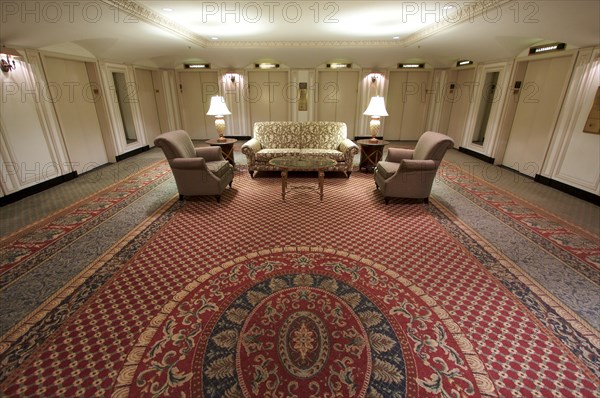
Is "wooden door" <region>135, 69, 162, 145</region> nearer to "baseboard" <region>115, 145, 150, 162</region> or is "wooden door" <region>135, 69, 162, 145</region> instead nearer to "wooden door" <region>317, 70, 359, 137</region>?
"baseboard" <region>115, 145, 150, 162</region>

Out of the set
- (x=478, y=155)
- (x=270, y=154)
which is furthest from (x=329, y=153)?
(x=478, y=155)

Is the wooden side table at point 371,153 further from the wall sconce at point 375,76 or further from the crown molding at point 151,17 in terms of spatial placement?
the wall sconce at point 375,76

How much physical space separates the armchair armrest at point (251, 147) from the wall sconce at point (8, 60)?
357cm

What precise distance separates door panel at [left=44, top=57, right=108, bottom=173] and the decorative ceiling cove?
2.06 m

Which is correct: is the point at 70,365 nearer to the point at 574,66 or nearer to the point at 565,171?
the point at 565,171

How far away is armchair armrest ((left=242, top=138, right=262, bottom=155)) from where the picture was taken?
5113 mm

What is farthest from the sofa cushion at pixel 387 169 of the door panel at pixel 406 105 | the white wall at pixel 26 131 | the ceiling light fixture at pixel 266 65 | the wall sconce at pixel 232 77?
the wall sconce at pixel 232 77

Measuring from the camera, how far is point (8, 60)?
13.6ft

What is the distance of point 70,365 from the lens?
1746 millimetres

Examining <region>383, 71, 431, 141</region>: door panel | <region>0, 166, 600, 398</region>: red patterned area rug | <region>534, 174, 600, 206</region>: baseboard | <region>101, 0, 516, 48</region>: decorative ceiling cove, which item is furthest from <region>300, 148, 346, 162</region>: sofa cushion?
<region>383, 71, 431, 141</region>: door panel

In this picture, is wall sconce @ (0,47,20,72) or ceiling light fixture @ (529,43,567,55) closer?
wall sconce @ (0,47,20,72)

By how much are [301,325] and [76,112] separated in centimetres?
638

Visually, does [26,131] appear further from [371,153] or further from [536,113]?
[536,113]

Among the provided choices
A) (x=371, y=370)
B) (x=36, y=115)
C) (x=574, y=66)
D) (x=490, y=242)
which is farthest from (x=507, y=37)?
(x=36, y=115)
